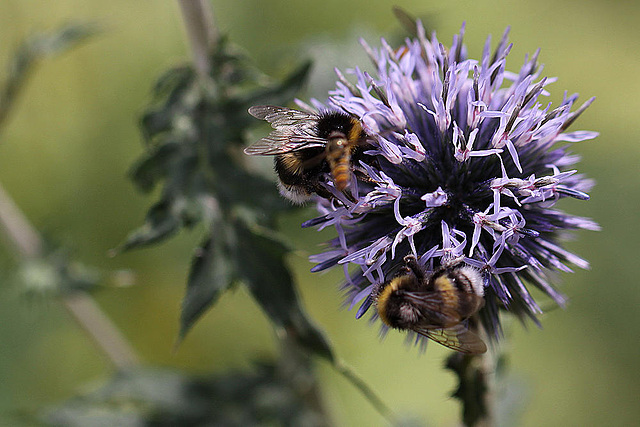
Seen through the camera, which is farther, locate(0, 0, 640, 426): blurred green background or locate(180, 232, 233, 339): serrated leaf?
locate(0, 0, 640, 426): blurred green background

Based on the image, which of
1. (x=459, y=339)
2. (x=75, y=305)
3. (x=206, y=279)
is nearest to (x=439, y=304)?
(x=459, y=339)

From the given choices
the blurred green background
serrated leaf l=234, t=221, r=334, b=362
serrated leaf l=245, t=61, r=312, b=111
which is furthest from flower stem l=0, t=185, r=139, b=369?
serrated leaf l=245, t=61, r=312, b=111

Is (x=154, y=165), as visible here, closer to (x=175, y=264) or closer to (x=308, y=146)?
(x=308, y=146)

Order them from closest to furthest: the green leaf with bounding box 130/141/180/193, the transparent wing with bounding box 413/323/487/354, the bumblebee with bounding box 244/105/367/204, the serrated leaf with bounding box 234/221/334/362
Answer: the transparent wing with bounding box 413/323/487/354
the bumblebee with bounding box 244/105/367/204
the serrated leaf with bounding box 234/221/334/362
the green leaf with bounding box 130/141/180/193

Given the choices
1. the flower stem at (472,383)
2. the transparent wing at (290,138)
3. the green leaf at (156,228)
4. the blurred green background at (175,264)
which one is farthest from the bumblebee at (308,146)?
the blurred green background at (175,264)

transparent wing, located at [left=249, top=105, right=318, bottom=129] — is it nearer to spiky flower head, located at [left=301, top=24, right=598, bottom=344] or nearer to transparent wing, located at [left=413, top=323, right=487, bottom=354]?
spiky flower head, located at [left=301, top=24, right=598, bottom=344]

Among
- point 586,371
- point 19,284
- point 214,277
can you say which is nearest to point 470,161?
point 214,277
